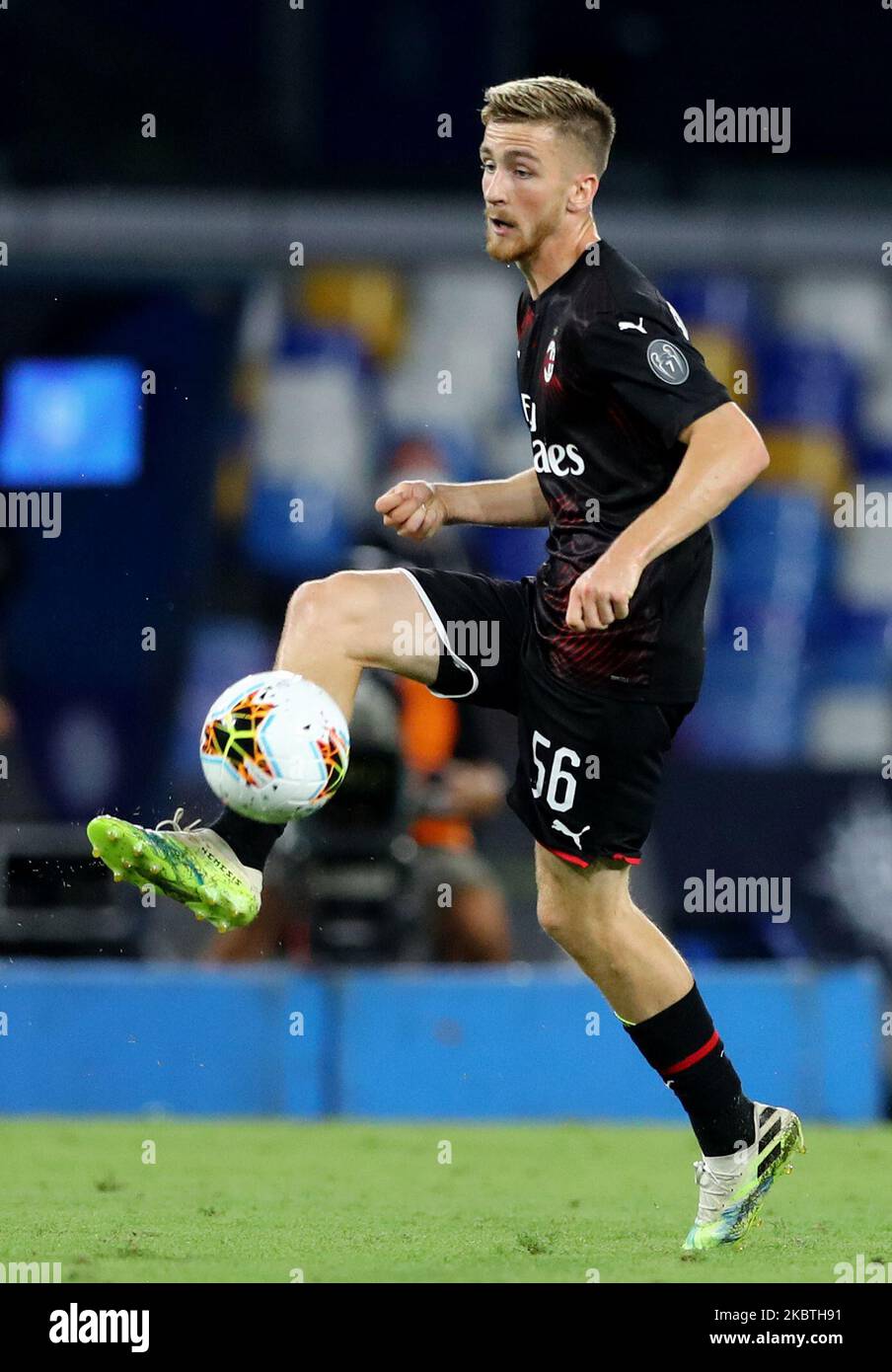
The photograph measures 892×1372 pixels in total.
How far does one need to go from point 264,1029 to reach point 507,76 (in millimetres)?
4670

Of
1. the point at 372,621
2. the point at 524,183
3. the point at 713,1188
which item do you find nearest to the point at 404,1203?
the point at 713,1188

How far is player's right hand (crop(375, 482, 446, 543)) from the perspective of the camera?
4.62 m

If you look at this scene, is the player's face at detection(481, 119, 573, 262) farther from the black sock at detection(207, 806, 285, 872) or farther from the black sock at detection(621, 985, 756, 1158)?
the black sock at detection(621, 985, 756, 1158)

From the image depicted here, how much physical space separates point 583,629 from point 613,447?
1.50ft

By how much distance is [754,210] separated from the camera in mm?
9781

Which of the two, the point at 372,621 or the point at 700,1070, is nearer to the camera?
the point at 372,621

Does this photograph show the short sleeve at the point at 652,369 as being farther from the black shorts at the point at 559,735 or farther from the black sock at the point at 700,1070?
the black sock at the point at 700,1070

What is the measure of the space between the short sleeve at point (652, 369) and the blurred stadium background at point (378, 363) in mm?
4360

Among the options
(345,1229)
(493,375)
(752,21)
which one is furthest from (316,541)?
(345,1229)

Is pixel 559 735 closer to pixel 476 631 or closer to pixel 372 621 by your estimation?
pixel 476 631

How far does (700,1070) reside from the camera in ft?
15.2

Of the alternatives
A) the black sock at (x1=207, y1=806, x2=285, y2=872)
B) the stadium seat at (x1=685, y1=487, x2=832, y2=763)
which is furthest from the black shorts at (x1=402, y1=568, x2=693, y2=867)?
the stadium seat at (x1=685, y1=487, x2=832, y2=763)

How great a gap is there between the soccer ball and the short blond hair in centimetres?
123

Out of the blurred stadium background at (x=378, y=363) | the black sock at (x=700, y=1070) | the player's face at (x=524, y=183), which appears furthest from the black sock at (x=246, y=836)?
the blurred stadium background at (x=378, y=363)
